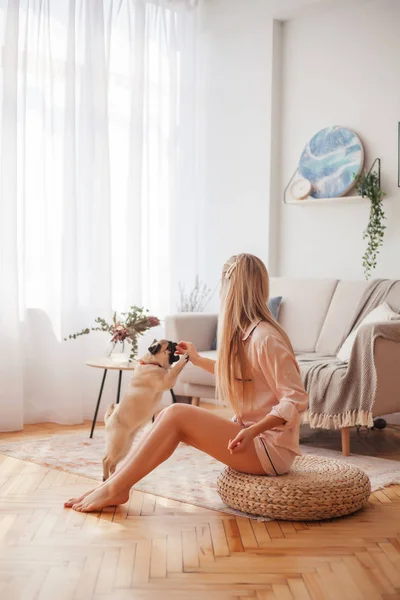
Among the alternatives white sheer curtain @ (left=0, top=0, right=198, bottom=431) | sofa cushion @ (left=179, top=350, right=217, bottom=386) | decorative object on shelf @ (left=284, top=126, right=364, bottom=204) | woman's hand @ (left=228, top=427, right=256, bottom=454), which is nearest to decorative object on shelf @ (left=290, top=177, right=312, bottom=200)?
decorative object on shelf @ (left=284, top=126, right=364, bottom=204)

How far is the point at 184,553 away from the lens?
252cm

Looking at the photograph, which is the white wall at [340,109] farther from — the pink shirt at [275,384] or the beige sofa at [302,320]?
the pink shirt at [275,384]

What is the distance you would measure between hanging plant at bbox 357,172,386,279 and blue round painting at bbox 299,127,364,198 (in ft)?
0.35

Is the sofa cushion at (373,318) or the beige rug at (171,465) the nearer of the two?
the beige rug at (171,465)

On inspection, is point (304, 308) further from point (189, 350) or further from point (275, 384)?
point (275, 384)

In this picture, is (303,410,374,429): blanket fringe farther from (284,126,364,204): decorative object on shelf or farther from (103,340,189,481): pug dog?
(284,126,364,204): decorative object on shelf

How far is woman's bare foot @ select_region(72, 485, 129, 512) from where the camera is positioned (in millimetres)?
2924

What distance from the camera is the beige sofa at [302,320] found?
4.65 meters

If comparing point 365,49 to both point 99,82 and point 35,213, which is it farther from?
point 35,213

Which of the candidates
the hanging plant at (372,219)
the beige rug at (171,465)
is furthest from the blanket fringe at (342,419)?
the hanging plant at (372,219)

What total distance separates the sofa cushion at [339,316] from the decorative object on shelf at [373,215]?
0.34 meters

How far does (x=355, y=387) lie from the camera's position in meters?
3.89

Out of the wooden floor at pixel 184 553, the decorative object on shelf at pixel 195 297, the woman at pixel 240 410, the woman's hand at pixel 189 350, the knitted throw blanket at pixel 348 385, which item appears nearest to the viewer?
the wooden floor at pixel 184 553

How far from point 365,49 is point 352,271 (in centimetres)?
141
